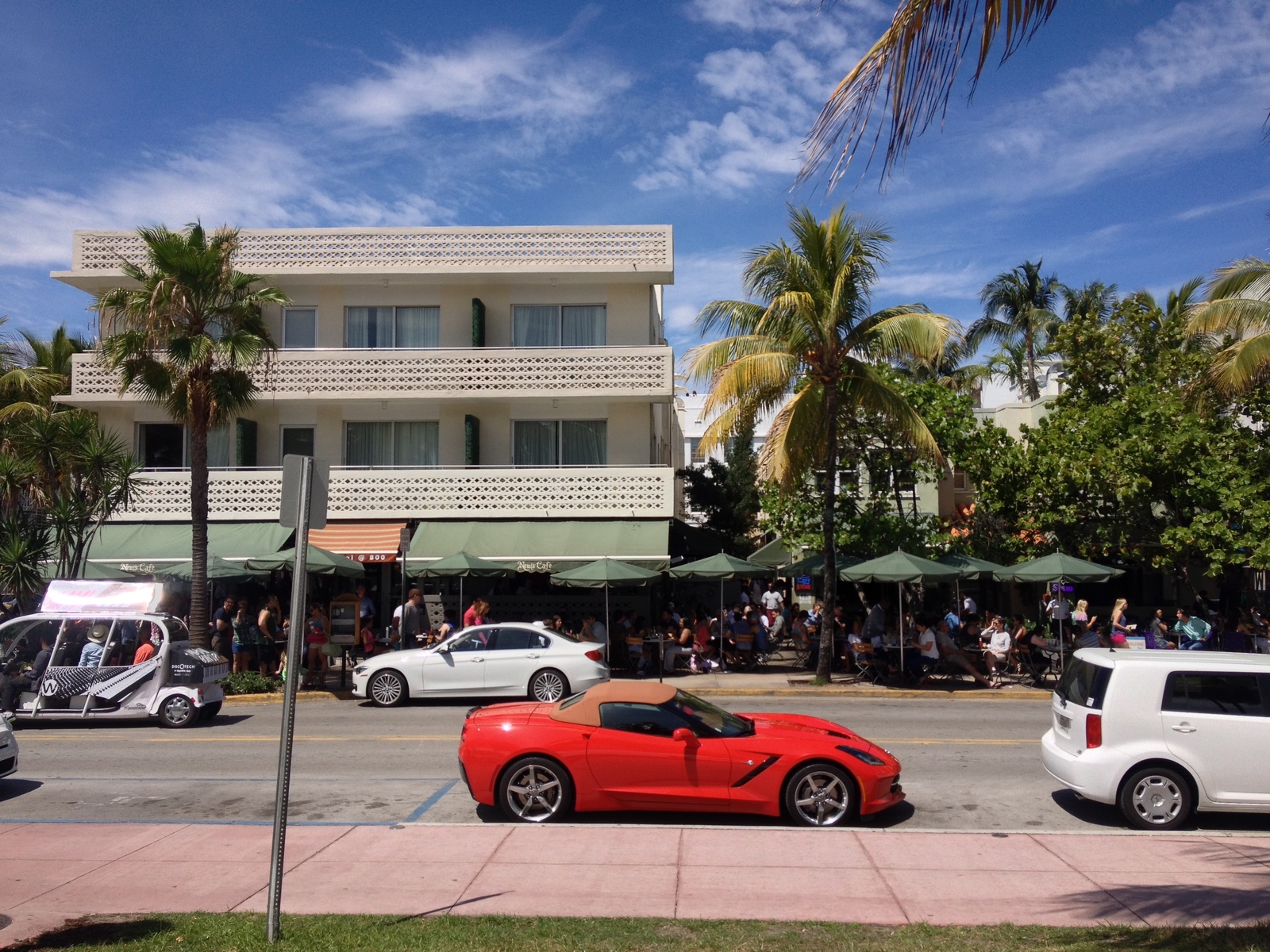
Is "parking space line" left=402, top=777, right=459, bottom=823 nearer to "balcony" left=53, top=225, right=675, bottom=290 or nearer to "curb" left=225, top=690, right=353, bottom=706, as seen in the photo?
"curb" left=225, top=690, right=353, bottom=706

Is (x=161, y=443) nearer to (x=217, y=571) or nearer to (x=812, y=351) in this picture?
(x=217, y=571)

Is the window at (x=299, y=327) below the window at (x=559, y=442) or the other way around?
the other way around

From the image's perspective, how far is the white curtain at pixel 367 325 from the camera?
28094mm

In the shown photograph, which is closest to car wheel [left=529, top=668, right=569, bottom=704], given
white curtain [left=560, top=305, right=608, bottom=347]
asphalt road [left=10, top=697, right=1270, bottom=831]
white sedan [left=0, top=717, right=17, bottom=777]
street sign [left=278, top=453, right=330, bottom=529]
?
asphalt road [left=10, top=697, right=1270, bottom=831]

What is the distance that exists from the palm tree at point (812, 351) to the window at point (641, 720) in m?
11.0

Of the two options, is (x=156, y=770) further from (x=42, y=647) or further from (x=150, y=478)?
(x=150, y=478)

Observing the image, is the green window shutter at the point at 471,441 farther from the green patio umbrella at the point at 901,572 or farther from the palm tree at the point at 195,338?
the green patio umbrella at the point at 901,572

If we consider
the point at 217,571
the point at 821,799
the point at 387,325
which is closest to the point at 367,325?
the point at 387,325

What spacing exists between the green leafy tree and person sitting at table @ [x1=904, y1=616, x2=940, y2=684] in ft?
53.7

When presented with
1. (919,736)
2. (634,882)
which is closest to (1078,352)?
(919,736)

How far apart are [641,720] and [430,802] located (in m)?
2.57

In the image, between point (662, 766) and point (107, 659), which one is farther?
point (107, 659)

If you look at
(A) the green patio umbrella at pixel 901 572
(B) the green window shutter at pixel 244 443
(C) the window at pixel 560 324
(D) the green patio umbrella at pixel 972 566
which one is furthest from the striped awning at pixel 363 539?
(D) the green patio umbrella at pixel 972 566

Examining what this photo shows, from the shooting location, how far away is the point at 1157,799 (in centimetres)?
928
